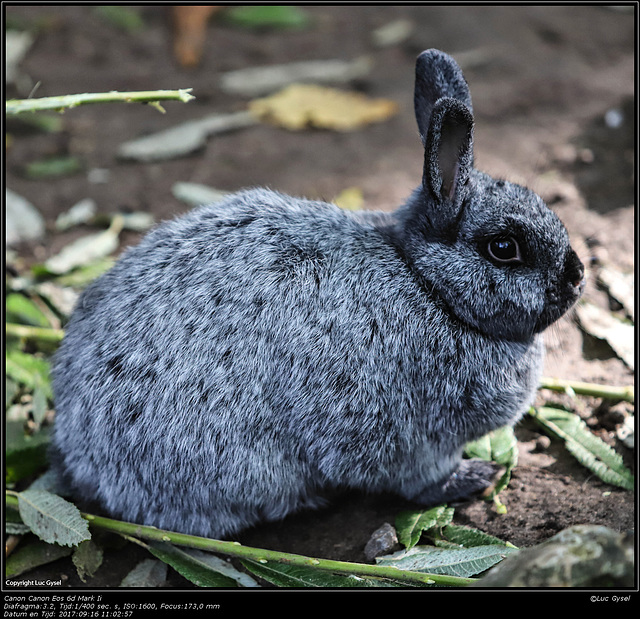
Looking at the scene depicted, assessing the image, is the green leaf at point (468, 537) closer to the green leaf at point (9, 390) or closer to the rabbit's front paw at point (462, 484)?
the rabbit's front paw at point (462, 484)

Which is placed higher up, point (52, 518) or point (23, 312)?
point (23, 312)

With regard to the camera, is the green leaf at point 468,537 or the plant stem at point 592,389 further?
the plant stem at point 592,389

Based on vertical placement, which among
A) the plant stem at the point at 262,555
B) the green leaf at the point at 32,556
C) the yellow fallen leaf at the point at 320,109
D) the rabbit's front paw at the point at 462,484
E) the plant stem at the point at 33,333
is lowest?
the green leaf at the point at 32,556

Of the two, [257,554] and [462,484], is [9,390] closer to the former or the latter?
[257,554]

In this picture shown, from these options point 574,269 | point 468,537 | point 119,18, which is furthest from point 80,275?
point 119,18

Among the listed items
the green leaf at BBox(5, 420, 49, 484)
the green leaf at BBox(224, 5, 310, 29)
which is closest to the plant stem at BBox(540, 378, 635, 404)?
the green leaf at BBox(5, 420, 49, 484)

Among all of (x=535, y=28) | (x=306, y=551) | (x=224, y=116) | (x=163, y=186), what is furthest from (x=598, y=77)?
(x=306, y=551)

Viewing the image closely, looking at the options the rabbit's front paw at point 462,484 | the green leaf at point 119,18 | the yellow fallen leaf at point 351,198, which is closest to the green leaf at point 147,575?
the rabbit's front paw at point 462,484

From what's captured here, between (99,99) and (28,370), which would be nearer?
(99,99)
